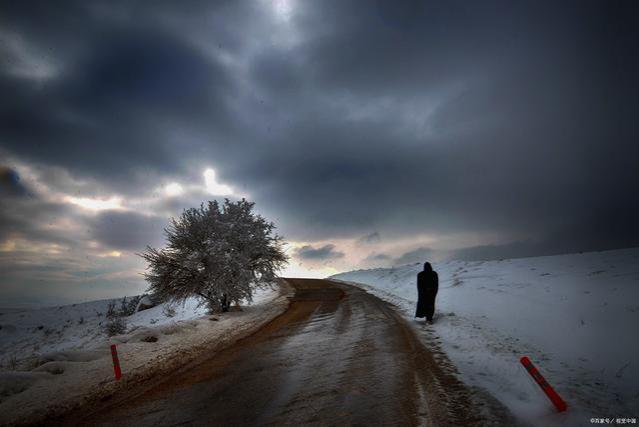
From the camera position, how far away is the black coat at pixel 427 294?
1144 centimetres

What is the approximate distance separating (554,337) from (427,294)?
4.21m

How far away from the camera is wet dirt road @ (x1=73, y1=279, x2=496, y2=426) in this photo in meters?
4.32

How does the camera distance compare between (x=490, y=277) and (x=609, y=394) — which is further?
(x=490, y=277)

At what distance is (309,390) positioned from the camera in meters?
5.27

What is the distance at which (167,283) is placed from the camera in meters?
15.4

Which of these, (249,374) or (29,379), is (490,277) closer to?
(249,374)

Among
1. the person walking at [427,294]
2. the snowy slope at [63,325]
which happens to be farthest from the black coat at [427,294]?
the snowy slope at [63,325]

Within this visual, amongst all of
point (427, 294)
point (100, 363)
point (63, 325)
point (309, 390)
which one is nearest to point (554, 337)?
point (427, 294)

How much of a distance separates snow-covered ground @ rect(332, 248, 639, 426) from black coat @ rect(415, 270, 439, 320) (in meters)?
0.52

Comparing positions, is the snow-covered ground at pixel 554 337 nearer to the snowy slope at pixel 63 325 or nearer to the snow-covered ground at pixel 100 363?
the snow-covered ground at pixel 100 363

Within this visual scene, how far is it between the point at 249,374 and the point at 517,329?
25.9 feet

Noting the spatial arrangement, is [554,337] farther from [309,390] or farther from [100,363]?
[100,363]

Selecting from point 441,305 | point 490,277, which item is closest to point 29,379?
point 441,305

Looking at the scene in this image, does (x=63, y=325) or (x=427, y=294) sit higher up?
(x=427, y=294)
